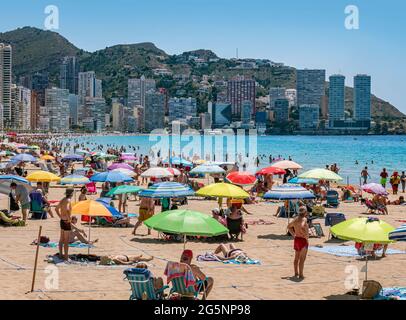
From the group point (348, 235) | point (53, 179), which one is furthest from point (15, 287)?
point (53, 179)

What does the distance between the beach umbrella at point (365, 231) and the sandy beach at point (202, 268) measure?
0.85m

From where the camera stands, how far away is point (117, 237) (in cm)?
1502

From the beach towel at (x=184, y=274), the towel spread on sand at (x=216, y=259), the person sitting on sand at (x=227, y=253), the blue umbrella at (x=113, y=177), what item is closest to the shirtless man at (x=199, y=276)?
the beach towel at (x=184, y=274)

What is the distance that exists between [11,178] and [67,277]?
26.1 feet

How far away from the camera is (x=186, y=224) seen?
34.4 ft

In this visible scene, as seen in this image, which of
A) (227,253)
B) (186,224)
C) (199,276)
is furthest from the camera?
(227,253)

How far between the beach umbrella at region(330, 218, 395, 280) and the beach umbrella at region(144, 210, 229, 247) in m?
1.94

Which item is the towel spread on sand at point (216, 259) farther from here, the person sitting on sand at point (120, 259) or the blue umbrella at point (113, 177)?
the blue umbrella at point (113, 177)

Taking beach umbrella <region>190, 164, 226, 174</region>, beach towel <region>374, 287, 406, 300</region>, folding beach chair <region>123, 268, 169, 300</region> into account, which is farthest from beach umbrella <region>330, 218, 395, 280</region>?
beach umbrella <region>190, 164, 226, 174</region>

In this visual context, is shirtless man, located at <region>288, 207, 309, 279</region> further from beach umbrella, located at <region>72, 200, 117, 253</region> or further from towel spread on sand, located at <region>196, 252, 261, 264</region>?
beach umbrella, located at <region>72, 200, 117, 253</region>

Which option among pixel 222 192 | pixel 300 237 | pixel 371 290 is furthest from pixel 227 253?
pixel 371 290

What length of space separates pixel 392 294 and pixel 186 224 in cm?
330

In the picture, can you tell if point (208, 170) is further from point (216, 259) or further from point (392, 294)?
point (392, 294)

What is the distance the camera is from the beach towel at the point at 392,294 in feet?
28.9
